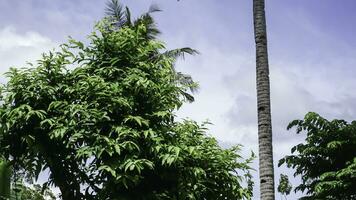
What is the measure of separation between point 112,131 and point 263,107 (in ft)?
8.90

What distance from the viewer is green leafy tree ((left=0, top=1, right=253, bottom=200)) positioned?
1002 centimetres

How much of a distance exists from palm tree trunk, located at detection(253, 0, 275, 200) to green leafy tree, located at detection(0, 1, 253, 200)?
1.01 meters

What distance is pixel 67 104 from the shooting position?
10.4 metres

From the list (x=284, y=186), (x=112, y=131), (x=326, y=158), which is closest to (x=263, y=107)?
(x=112, y=131)

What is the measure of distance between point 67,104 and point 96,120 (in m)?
0.70

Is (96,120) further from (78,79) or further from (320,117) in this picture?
(320,117)

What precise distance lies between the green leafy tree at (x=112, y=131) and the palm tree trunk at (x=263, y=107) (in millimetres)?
1006

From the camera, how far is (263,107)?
10391mm

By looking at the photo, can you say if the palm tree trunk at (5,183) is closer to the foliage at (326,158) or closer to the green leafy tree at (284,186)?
the foliage at (326,158)

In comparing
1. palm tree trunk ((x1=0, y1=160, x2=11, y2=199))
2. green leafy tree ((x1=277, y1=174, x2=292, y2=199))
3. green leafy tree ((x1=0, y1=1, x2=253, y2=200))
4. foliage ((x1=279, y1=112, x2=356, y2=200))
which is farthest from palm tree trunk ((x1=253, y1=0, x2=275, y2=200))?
green leafy tree ((x1=277, y1=174, x2=292, y2=199))

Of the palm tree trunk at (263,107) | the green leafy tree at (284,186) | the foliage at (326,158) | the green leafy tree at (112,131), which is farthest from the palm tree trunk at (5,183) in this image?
the green leafy tree at (284,186)

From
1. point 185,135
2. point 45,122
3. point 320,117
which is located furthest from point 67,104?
point 320,117

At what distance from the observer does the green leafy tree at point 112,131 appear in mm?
10023

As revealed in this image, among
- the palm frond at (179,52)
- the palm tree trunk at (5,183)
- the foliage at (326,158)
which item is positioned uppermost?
the palm frond at (179,52)
